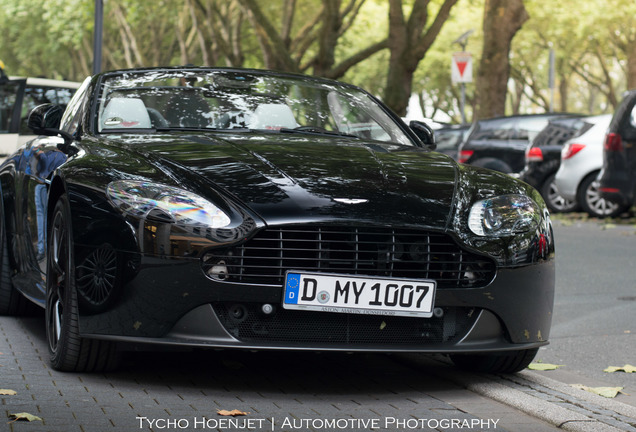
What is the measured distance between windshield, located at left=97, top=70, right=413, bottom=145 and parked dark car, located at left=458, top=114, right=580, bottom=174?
43.4ft

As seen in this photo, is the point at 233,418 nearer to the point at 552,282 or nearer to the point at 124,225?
the point at 124,225

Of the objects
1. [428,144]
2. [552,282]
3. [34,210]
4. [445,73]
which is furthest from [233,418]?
[445,73]

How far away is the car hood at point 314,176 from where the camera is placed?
4.91 meters

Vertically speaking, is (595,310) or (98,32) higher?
(98,32)

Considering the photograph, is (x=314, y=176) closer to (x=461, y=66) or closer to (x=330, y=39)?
(x=330, y=39)

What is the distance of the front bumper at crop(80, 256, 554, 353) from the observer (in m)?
4.81

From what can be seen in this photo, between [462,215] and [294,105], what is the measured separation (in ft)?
5.85

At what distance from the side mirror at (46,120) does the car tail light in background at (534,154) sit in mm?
12977

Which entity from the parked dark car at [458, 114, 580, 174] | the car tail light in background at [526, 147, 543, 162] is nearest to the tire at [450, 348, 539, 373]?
the car tail light in background at [526, 147, 543, 162]

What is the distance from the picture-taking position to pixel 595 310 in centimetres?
816

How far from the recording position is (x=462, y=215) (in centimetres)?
511

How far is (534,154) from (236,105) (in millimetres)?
12906

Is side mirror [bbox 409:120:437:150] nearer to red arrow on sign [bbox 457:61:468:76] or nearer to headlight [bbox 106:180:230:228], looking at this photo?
headlight [bbox 106:180:230:228]

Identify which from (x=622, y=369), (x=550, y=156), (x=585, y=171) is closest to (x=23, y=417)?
(x=622, y=369)
